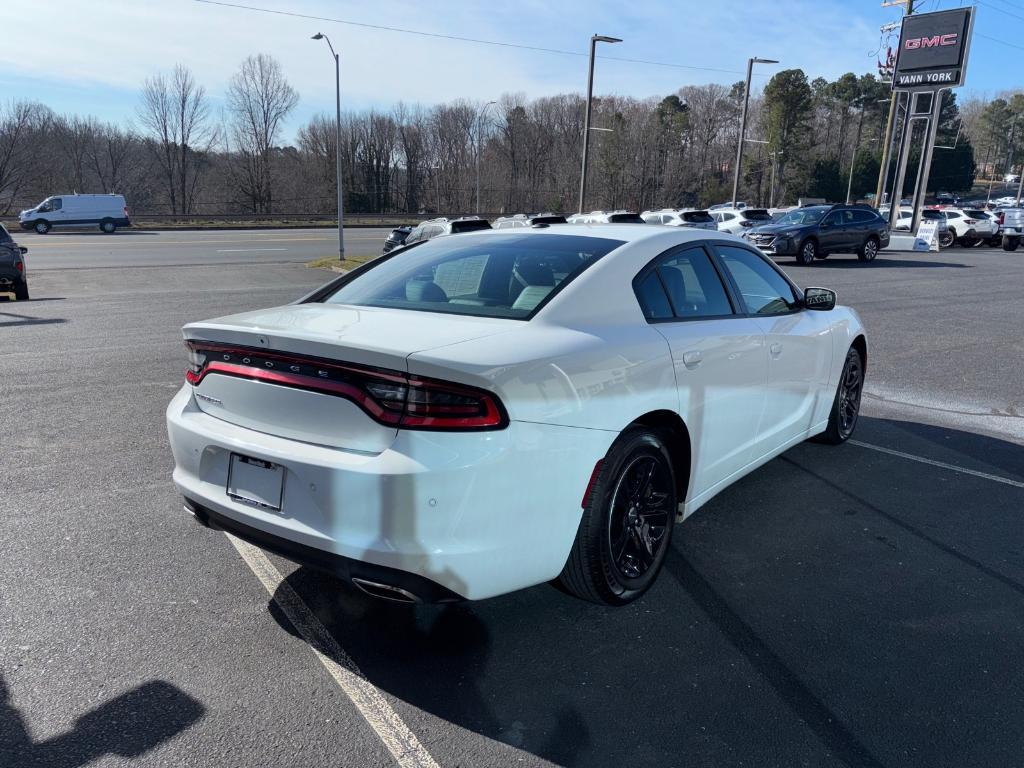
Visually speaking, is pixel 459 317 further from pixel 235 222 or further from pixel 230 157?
pixel 230 157

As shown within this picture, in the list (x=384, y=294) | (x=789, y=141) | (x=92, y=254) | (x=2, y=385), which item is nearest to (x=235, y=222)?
(x=92, y=254)

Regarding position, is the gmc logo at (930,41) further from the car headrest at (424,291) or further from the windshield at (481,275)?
the car headrest at (424,291)

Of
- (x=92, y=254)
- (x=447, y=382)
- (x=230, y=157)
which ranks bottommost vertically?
(x=92, y=254)

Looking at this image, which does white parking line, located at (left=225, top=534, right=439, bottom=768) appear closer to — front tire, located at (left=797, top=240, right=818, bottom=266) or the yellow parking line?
front tire, located at (left=797, top=240, right=818, bottom=266)

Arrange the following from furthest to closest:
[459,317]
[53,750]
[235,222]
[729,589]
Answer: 1. [235,222]
2. [729,589]
3. [459,317]
4. [53,750]

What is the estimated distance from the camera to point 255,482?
270 centimetres

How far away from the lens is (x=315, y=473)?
8.19 ft

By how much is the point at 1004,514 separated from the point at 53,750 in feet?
15.8

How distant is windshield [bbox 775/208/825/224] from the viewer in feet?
71.9

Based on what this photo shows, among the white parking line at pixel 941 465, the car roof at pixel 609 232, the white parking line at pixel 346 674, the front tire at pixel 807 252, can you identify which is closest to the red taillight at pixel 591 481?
the white parking line at pixel 346 674

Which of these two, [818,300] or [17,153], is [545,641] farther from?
[17,153]

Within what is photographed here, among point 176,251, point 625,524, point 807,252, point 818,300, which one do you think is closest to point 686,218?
point 807,252

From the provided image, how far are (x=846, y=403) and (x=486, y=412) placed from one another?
12.9 ft

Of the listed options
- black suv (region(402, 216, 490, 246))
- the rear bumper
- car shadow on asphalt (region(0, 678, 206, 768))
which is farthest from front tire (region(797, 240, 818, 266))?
car shadow on asphalt (region(0, 678, 206, 768))
